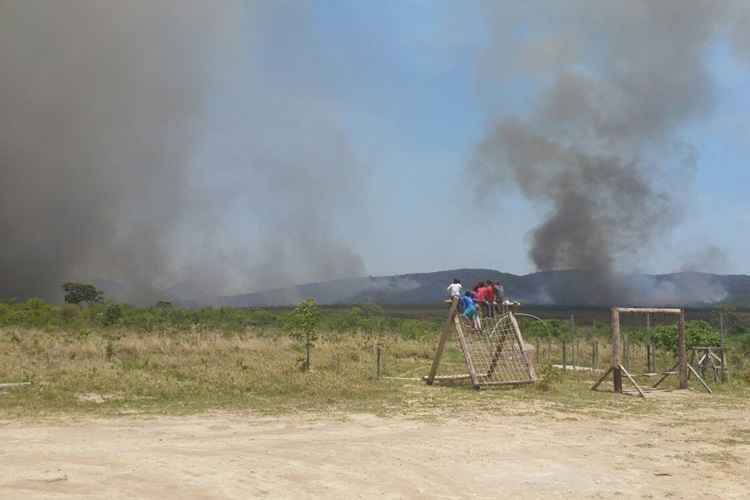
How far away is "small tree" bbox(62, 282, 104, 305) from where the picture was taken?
94094 mm

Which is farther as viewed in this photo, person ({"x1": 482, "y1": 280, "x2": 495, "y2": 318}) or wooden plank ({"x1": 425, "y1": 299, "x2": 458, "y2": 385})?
person ({"x1": 482, "y1": 280, "x2": 495, "y2": 318})

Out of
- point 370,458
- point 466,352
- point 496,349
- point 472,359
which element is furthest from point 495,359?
point 370,458

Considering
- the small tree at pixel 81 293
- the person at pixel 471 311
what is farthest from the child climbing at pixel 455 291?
the small tree at pixel 81 293

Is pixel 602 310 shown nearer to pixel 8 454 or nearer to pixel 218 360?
pixel 218 360

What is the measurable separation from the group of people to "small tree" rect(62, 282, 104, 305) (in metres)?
79.7

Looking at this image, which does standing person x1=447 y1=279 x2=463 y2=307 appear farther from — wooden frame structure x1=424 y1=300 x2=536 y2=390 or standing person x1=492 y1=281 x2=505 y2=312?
standing person x1=492 y1=281 x2=505 y2=312

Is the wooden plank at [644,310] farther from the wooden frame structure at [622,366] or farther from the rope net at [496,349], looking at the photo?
the rope net at [496,349]

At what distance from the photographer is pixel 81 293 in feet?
313

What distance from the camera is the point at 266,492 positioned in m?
8.02

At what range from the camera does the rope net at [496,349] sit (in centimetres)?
2167

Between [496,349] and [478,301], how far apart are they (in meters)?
1.67

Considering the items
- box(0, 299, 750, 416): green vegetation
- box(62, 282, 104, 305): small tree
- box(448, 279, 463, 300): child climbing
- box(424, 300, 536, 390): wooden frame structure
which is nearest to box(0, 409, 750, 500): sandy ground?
box(0, 299, 750, 416): green vegetation

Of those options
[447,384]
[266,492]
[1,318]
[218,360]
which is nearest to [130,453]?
[266,492]

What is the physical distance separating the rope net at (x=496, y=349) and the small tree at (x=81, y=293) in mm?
79823
